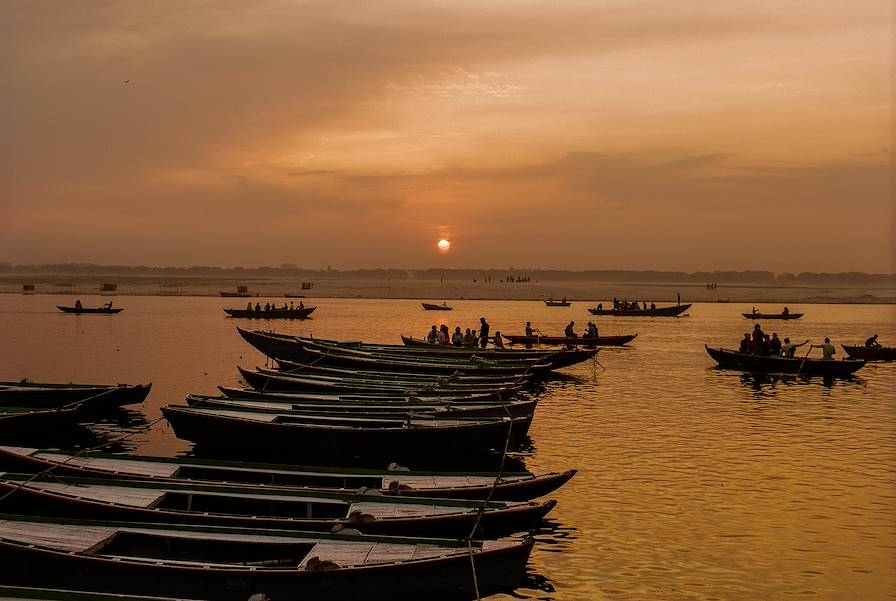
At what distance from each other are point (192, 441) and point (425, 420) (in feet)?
21.0

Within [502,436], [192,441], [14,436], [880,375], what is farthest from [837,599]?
[880,375]

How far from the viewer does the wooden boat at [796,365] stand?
42125 millimetres

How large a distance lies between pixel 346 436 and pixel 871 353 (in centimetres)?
4100

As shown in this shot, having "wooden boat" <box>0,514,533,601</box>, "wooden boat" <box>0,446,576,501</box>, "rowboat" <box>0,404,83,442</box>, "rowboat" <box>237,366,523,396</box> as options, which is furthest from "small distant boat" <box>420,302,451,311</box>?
"wooden boat" <box>0,514,533,601</box>

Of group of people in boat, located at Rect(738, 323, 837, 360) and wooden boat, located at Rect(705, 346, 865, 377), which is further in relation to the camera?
group of people in boat, located at Rect(738, 323, 837, 360)

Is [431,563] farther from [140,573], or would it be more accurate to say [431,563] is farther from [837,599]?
[837,599]

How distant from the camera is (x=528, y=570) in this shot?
14.6m

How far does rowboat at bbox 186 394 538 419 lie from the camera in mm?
23672

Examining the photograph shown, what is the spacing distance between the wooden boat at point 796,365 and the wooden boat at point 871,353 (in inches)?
298

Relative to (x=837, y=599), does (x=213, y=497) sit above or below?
above

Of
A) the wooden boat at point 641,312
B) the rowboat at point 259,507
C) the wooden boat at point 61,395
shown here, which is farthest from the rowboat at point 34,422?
the wooden boat at point 641,312

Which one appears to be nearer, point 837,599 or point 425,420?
point 837,599

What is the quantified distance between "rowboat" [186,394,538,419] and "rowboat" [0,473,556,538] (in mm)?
8720

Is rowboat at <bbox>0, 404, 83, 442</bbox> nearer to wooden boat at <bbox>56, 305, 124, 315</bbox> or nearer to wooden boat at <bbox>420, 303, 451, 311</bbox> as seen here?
wooden boat at <bbox>56, 305, 124, 315</bbox>
